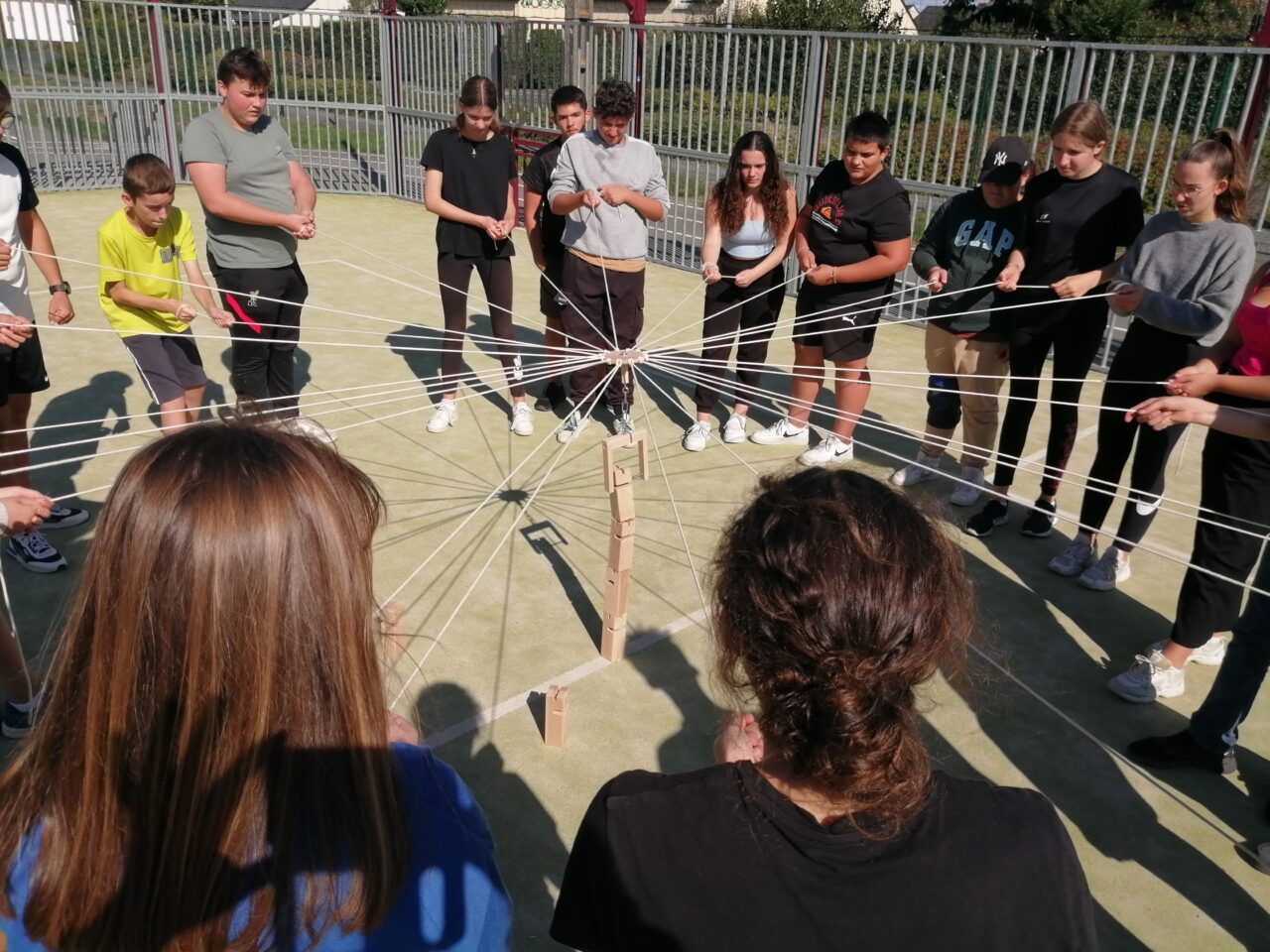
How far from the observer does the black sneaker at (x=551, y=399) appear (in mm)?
5980

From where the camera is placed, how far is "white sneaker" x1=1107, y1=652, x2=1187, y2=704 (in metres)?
3.36

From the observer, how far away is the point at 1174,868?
267 cm

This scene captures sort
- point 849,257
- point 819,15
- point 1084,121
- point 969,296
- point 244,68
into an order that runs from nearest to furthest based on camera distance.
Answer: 1. point 1084,121
2. point 244,68
3. point 969,296
4. point 849,257
5. point 819,15

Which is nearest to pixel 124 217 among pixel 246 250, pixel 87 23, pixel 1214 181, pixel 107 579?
pixel 246 250

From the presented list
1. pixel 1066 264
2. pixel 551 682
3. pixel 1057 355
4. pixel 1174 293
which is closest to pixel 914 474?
pixel 1057 355

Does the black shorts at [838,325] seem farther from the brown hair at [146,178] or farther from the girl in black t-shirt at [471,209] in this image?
the brown hair at [146,178]

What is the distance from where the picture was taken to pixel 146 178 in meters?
3.87

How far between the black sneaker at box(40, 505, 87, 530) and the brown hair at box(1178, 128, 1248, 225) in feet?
15.4

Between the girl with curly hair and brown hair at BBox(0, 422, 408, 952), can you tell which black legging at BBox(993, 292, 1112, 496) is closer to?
the girl with curly hair

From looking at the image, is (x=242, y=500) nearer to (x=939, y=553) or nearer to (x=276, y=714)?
(x=276, y=714)

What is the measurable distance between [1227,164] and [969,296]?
1.39 metres

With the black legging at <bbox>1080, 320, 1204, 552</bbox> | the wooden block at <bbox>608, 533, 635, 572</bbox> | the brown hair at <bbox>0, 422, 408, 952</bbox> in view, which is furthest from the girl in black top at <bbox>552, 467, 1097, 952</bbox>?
the black legging at <bbox>1080, 320, 1204, 552</bbox>

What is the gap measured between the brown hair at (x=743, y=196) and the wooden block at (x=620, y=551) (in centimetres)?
251

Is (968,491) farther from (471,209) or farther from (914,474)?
(471,209)
